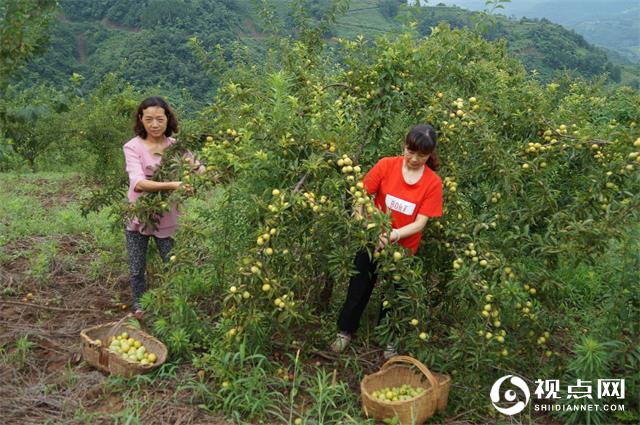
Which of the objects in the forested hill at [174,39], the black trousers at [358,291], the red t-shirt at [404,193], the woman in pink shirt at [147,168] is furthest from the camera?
the forested hill at [174,39]

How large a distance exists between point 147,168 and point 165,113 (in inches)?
16.9

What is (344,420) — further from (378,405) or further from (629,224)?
(629,224)

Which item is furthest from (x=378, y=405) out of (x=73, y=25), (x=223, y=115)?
(x=73, y=25)

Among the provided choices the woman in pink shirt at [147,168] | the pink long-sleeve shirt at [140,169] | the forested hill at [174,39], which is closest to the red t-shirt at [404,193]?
the woman in pink shirt at [147,168]

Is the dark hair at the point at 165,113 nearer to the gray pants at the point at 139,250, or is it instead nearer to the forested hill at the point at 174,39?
the gray pants at the point at 139,250

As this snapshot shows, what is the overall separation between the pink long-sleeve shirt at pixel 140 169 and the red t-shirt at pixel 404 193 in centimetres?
149

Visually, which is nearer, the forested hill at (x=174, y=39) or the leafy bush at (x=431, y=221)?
the leafy bush at (x=431, y=221)

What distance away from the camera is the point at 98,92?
44.8ft

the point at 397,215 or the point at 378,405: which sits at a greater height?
the point at 397,215

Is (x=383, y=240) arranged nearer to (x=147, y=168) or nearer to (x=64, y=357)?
(x=147, y=168)

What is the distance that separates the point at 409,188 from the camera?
11.3ft

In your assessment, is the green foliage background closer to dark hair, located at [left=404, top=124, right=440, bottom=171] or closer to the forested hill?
dark hair, located at [left=404, top=124, right=440, bottom=171]

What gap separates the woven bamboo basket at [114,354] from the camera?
11.4 ft

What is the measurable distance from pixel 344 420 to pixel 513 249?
1408 millimetres
